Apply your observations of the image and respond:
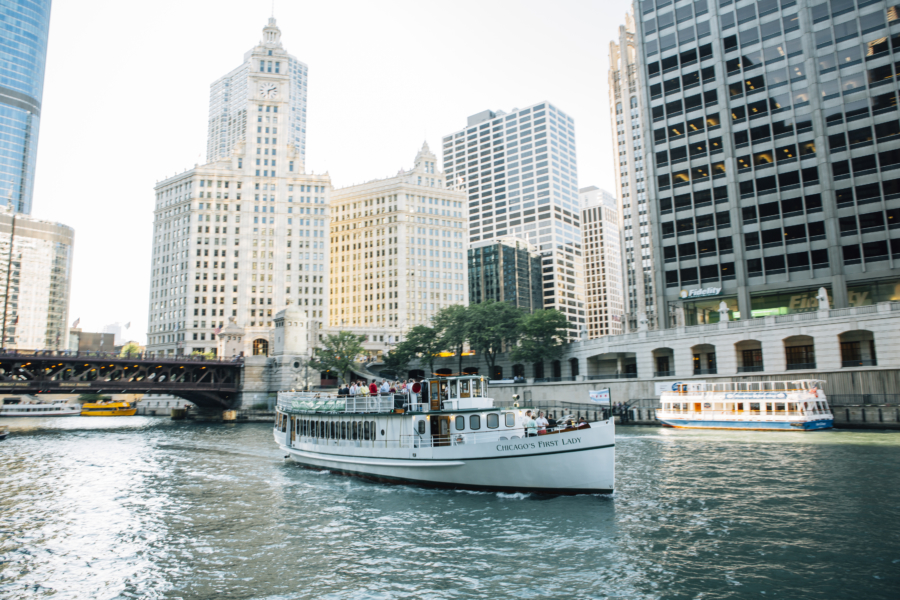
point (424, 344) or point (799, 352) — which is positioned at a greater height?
point (424, 344)

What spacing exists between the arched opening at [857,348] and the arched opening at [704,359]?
14.2 m

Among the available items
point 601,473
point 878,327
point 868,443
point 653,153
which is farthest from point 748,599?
point 653,153

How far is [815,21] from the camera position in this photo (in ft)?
265

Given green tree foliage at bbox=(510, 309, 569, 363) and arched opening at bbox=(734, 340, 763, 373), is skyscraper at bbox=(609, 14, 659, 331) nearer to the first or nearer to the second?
green tree foliage at bbox=(510, 309, 569, 363)

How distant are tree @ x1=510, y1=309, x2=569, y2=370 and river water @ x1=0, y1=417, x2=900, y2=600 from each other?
52.8 metres

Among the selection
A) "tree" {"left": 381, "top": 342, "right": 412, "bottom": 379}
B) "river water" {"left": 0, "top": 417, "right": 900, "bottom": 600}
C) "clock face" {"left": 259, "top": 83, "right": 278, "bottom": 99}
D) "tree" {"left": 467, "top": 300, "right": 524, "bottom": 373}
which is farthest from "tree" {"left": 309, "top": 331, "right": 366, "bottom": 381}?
"clock face" {"left": 259, "top": 83, "right": 278, "bottom": 99}

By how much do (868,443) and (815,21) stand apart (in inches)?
2585

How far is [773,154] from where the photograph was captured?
81.6m

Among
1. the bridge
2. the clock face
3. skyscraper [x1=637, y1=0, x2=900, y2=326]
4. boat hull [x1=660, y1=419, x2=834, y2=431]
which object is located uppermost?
the clock face

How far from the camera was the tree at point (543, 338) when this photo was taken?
92.6m

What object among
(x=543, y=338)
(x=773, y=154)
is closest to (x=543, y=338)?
(x=543, y=338)

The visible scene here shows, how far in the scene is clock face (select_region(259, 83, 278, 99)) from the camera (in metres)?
170

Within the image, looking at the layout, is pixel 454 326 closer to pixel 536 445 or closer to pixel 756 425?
pixel 756 425

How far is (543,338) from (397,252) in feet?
283
